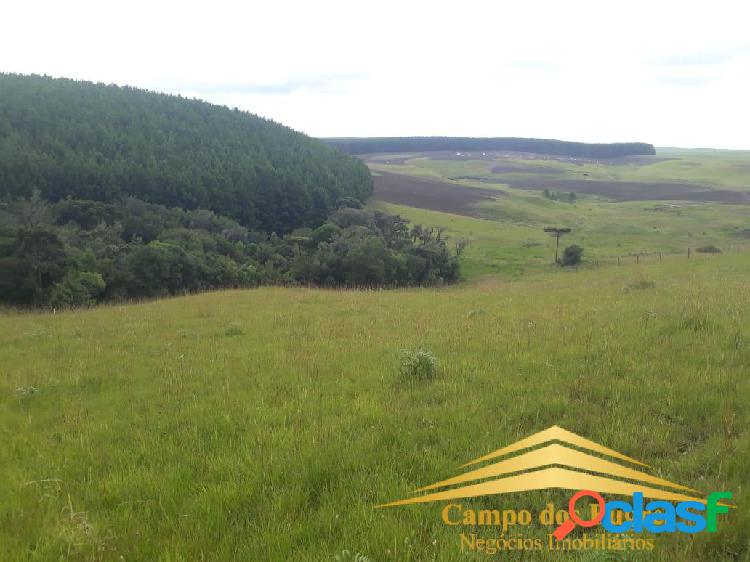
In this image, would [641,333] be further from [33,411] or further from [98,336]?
[98,336]

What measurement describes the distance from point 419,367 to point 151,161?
119926mm

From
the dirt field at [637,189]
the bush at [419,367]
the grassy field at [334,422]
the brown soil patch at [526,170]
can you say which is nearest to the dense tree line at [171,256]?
the grassy field at [334,422]

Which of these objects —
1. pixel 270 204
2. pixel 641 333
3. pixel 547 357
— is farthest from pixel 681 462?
pixel 270 204

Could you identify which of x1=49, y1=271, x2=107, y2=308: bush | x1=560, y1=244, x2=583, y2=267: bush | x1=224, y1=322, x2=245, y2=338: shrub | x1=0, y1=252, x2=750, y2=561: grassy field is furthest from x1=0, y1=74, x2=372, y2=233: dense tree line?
x1=0, y1=252, x2=750, y2=561: grassy field

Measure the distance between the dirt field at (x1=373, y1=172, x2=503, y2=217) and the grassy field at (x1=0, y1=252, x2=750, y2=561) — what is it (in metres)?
105

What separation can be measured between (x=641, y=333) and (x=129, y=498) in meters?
9.01

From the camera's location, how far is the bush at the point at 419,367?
8246 mm

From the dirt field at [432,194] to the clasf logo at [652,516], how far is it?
10993 centimetres

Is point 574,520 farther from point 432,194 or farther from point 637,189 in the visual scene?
point 637,189

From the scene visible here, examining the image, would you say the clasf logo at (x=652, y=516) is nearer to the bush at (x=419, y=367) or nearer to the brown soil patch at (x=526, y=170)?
the bush at (x=419, y=367)

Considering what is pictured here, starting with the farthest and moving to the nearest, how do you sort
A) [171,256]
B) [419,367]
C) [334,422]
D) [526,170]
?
[526,170], [171,256], [419,367], [334,422]

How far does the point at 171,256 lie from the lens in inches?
2032

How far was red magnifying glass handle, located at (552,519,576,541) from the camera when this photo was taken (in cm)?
418

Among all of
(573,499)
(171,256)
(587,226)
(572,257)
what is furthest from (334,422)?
(587,226)
